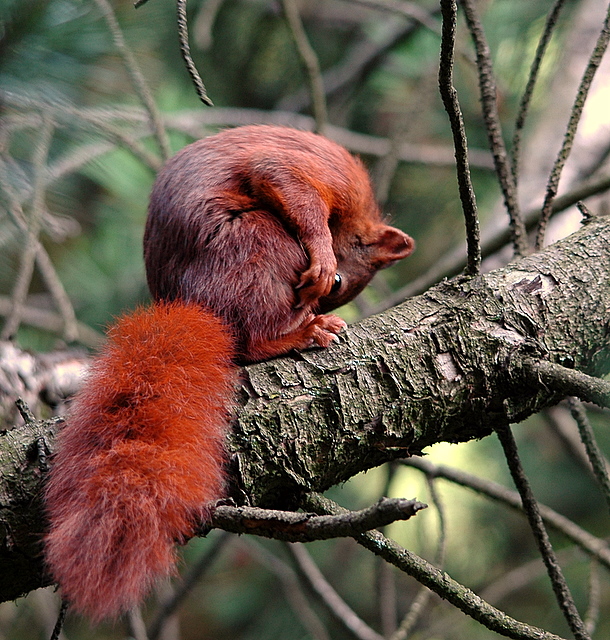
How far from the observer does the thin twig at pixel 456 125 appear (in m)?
1.03

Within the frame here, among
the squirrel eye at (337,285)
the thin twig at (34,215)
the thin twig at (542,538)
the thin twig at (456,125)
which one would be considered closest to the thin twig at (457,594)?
the thin twig at (542,538)

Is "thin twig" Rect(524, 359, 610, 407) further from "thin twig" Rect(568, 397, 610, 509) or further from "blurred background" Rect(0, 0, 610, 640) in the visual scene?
"blurred background" Rect(0, 0, 610, 640)

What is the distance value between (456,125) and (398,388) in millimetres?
452

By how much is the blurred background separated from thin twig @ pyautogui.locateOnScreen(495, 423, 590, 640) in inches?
16.0

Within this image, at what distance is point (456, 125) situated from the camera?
116 cm

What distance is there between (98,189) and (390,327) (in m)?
3.79

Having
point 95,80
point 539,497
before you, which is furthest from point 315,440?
point 539,497

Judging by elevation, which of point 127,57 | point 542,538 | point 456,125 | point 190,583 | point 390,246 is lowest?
point 190,583

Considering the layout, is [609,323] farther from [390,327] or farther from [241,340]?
[241,340]

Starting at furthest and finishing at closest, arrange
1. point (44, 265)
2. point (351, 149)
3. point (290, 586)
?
1. point (351, 149)
2. point (290, 586)
3. point (44, 265)

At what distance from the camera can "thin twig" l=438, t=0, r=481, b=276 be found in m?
1.03

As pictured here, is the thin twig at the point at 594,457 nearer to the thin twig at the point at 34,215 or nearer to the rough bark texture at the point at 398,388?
the rough bark texture at the point at 398,388

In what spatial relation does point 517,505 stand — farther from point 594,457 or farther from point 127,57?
point 127,57

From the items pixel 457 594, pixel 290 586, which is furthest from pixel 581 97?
pixel 290 586
